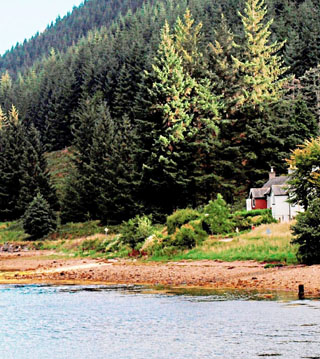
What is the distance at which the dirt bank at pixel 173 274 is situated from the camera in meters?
33.1

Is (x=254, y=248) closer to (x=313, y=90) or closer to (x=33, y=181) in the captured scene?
(x=313, y=90)

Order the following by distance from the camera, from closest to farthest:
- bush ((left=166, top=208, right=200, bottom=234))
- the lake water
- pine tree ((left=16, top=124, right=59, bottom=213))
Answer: the lake water → bush ((left=166, top=208, right=200, bottom=234)) → pine tree ((left=16, top=124, right=59, bottom=213))

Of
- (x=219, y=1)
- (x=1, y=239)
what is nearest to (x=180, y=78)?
(x=1, y=239)

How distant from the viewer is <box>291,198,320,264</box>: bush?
35.3 metres

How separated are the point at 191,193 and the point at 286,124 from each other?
1364 centimetres

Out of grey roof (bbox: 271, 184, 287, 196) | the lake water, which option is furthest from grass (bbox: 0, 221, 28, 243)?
the lake water

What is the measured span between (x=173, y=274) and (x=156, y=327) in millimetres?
14953

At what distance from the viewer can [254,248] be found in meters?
42.5

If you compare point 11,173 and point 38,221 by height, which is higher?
point 11,173

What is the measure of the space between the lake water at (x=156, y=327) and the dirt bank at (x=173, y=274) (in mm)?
3831

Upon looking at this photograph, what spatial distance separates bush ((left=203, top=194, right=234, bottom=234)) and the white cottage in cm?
501

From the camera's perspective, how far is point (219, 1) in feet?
575

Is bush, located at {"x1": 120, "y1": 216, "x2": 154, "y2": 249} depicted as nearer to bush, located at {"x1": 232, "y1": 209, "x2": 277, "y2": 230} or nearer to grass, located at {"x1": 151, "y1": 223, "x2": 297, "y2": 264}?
grass, located at {"x1": 151, "y1": 223, "x2": 297, "y2": 264}

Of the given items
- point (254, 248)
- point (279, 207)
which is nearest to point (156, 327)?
point (254, 248)
